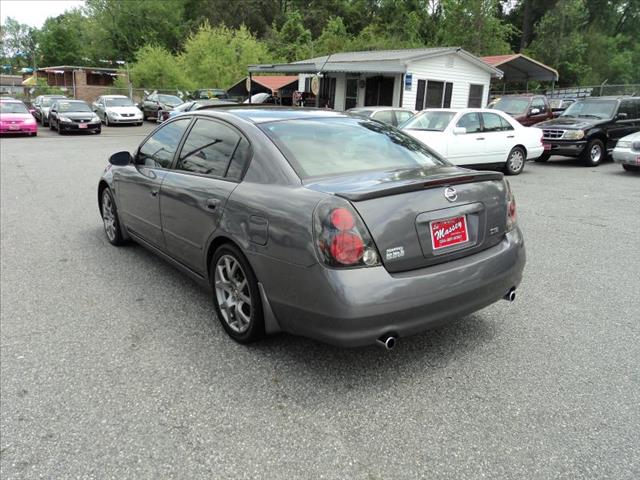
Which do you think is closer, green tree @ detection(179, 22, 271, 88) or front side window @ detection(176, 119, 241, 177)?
front side window @ detection(176, 119, 241, 177)

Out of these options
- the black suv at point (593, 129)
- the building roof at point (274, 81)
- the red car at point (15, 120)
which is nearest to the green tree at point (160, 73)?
the building roof at point (274, 81)

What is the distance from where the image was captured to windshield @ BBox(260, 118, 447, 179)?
3490 millimetres

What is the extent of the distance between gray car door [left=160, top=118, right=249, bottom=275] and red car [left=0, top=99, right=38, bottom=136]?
20108mm

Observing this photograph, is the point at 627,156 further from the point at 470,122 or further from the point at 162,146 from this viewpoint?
the point at 162,146

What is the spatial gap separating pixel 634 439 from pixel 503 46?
47.6m

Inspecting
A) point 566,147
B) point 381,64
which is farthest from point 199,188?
point 381,64

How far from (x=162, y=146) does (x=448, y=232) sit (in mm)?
Result: 2840

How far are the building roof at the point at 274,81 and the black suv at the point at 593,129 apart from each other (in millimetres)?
20794

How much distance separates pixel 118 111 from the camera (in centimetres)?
2703

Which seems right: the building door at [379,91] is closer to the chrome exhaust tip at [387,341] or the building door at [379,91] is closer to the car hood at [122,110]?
the car hood at [122,110]

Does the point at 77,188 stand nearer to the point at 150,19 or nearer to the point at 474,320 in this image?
the point at 474,320

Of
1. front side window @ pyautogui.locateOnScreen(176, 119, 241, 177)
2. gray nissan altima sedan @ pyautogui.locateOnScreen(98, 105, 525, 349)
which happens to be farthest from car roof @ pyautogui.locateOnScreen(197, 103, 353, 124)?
front side window @ pyautogui.locateOnScreen(176, 119, 241, 177)

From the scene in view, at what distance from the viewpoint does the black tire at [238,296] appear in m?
3.29

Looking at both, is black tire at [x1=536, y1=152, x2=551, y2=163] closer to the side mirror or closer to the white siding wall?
the white siding wall
